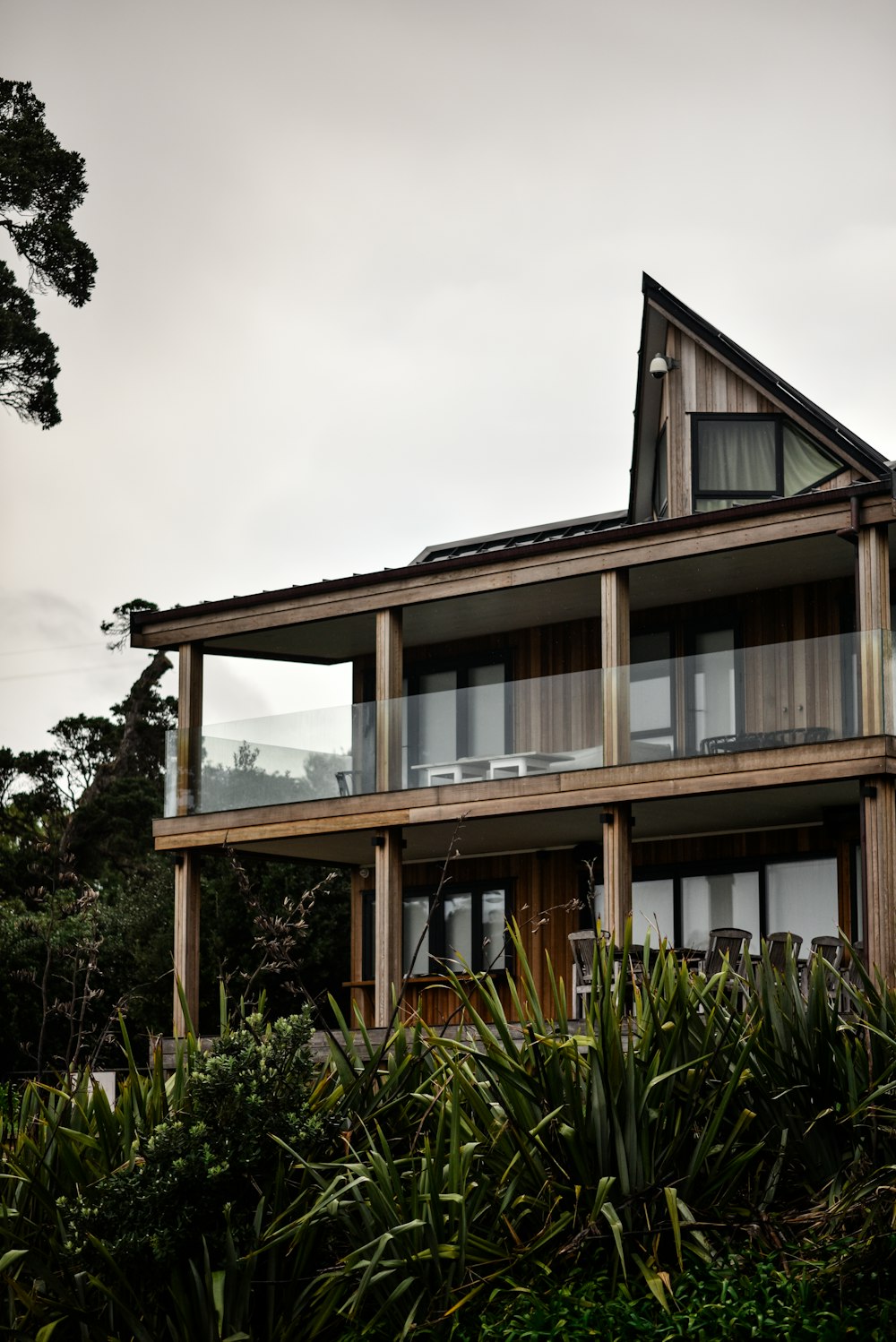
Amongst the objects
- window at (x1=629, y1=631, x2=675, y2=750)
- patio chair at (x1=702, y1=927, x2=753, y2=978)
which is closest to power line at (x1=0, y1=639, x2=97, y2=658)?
window at (x1=629, y1=631, x2=675, y2=750)

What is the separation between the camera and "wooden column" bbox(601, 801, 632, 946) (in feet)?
64.2

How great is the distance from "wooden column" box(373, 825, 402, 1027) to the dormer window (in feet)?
19.5

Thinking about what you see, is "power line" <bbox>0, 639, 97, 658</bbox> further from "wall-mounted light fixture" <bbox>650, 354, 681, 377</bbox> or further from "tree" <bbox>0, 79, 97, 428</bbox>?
"wall-mounted light fixture" <bbox>650, 354, 681, 377</bbox>

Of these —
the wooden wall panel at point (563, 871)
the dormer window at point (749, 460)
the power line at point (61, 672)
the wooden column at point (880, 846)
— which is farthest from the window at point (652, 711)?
the power line at point (61, 672)

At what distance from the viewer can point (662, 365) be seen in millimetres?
23203

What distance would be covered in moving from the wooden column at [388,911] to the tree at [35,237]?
37.5 feet

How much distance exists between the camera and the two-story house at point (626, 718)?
760 inches

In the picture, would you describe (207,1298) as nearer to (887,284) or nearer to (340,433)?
(887,284)

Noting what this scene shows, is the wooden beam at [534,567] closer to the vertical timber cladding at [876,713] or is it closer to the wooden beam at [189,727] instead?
the wooden beam at [189,727]

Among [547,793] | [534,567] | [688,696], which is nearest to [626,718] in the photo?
[688,696]

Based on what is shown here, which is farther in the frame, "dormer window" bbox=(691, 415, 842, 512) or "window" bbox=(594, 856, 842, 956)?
"dormer window" bbox=(691, 415, 842, 512)

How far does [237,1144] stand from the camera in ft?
24.4

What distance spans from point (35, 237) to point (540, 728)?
44.0 feet

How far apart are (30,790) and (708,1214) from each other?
127 ft
